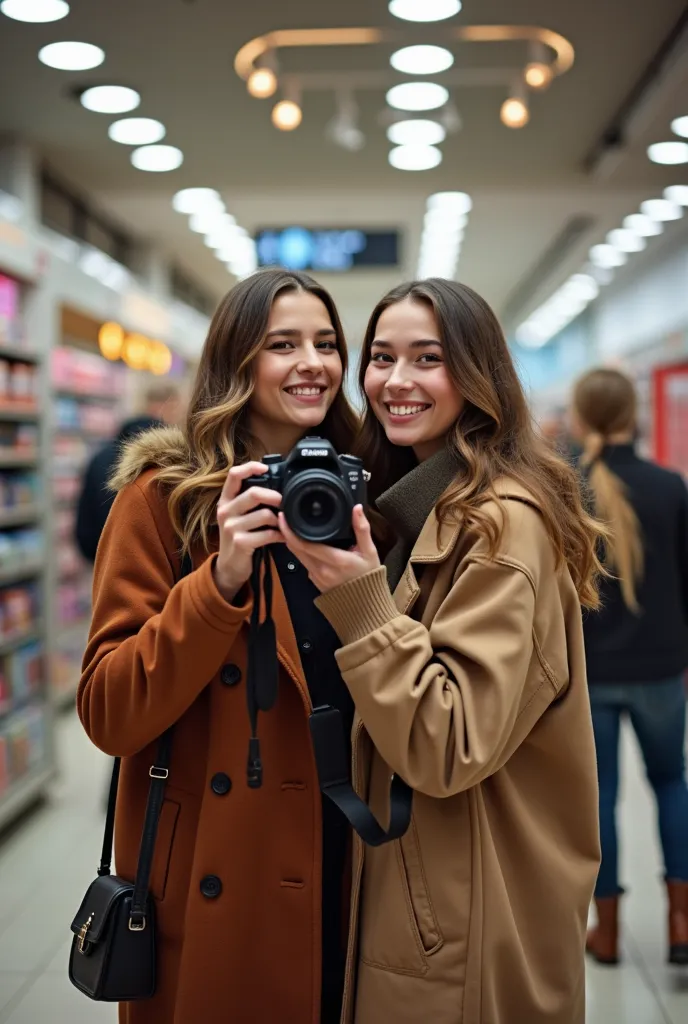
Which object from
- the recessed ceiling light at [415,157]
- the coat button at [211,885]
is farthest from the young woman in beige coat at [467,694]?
the recessed ceiling light at [415,157]

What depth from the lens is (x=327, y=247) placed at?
6121 millimetres

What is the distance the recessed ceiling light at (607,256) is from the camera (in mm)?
7856

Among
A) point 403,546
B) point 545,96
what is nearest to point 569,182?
point 545,96

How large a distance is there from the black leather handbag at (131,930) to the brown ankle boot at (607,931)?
6.51 feet

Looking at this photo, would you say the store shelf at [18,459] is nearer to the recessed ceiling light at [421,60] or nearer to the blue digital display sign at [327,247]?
the blue digital display sign at [327,247]

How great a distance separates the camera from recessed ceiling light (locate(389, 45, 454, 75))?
3.75m

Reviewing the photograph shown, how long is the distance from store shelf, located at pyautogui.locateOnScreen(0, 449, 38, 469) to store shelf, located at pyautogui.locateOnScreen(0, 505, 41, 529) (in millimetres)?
201

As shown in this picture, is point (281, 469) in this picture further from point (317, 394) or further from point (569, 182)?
point (569, 182)

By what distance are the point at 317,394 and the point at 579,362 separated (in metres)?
12.1

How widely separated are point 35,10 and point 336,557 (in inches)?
106

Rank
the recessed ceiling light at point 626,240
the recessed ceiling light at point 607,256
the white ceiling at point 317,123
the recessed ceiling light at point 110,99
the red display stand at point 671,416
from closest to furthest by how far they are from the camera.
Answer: the white ceiling at point 317,123
the recessed ceiling light at point 110,99
the recessed ceiling light at point 626,240
the red display stand at point 671,416
the recessed ceiling light at point 607,256

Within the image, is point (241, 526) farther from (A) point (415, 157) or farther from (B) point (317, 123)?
(A) point (415, 157)

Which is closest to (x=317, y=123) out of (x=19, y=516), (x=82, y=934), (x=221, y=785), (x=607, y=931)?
(x=19, y=516)

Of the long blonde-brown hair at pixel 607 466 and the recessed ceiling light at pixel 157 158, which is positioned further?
the recessed ceiling light at pixel 157 158
